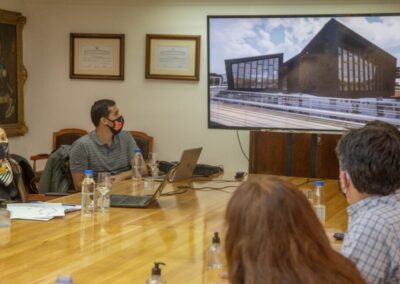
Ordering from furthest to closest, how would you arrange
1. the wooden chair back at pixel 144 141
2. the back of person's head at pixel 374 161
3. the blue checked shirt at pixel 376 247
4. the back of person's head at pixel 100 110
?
the wooden chair back at pixel 144 141
the back of person's head at pixel 100 110
the back of person's head at pixel 374 161
the blue checked shirt at pixel 376 247

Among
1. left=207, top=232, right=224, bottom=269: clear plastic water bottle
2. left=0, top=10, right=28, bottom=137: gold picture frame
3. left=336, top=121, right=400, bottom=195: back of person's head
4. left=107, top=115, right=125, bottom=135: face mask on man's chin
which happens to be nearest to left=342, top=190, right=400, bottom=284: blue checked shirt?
left=336, top=121, right=400, bottom=195: back of person's head

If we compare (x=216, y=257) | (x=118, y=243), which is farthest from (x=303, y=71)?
(x=216, y=257)

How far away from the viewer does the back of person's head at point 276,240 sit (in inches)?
54.1

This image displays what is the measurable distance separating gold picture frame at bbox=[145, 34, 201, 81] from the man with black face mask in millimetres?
1417

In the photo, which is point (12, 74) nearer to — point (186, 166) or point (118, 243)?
point (186, 166)

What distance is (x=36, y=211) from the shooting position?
3404mm

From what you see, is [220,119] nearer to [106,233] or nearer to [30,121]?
[30,121]

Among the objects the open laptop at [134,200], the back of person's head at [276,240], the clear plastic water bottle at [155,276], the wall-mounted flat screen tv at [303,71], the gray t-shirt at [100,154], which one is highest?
the wall-mounted flat screen tv at [303,71]

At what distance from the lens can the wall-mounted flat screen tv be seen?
5883 millimetres

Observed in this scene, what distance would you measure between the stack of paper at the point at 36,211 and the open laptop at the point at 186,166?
42.6 inches

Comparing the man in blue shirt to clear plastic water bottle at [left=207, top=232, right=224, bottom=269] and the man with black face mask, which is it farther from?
the man with black face mask

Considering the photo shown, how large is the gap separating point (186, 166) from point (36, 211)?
144cm

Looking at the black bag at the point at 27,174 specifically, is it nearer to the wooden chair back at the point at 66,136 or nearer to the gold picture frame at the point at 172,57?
the wooden chair back at the point at 66,136

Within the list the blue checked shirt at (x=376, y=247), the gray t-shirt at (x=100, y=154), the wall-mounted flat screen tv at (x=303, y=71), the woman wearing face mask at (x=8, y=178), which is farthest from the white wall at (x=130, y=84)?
the blue checked shirt at (x=376, y=247)
